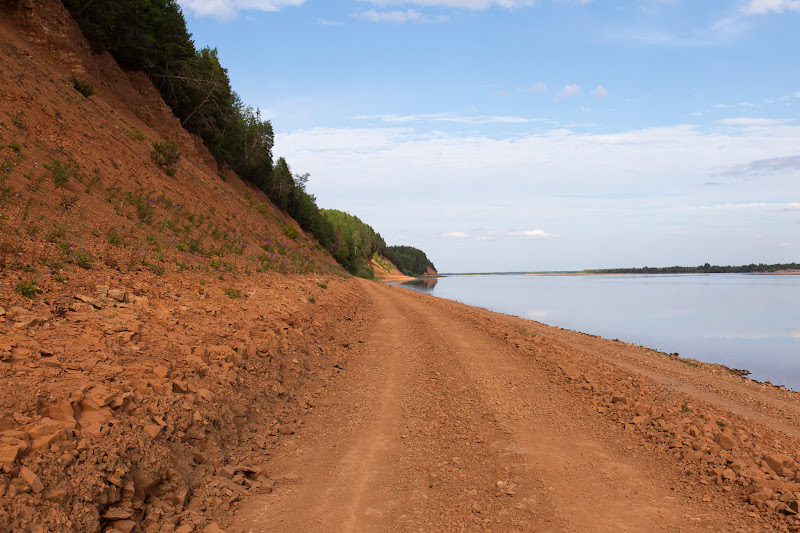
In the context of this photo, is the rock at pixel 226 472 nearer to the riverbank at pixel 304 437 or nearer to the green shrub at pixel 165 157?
the riverbank at pixel 304 437

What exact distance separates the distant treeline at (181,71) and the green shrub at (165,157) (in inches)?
383

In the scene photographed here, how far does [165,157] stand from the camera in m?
18.2

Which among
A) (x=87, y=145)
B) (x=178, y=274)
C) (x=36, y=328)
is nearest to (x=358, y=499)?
(x=36, y=328)

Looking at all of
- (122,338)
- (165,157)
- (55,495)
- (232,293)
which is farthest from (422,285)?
(55,495)

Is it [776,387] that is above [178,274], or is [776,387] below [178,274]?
below

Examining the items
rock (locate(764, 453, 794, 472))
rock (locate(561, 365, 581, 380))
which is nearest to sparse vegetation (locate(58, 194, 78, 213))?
rock (locate(561, 365, 581, 380))

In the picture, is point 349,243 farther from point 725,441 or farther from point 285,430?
point 725,441

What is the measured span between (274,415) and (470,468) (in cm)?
303

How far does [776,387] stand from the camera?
13.7 metres

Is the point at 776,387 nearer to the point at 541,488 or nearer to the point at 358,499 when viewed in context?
the point at 541,488

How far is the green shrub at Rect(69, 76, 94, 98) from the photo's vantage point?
57.8 feet

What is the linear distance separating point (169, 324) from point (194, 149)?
23862 mm

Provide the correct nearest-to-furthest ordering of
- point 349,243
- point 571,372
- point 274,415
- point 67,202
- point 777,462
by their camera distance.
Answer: point 777,462, point 274,415, point 571,372, point 67,202, point 349,243

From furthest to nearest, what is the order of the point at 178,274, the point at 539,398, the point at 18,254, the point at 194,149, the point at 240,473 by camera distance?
the point at 194,149 → the point at 178,274 → the point at 539,398 → the point at 18,254 → the point at 240,473
